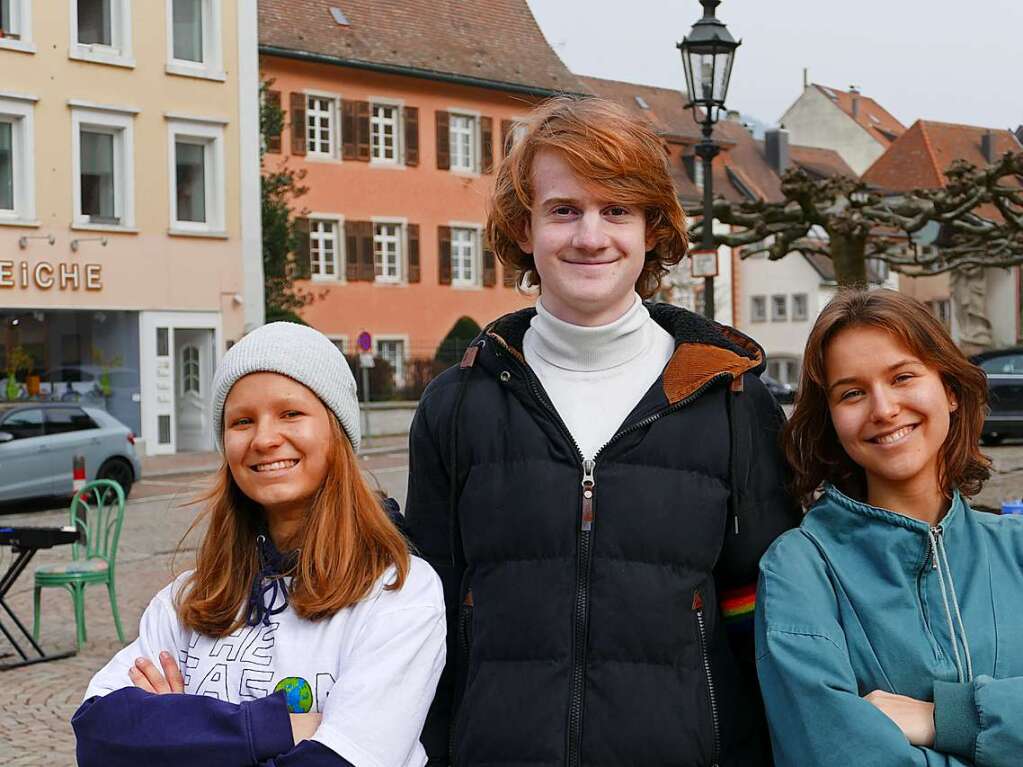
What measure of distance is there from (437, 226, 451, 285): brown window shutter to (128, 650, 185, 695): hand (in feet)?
124

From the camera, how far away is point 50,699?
26.5 feet

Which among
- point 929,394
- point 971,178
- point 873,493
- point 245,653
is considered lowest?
point 245,653

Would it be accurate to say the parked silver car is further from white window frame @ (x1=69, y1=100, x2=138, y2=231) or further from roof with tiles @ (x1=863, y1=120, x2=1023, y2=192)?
roof with tiles @ (x1=863, y1=120, x2=1023, y2=192)

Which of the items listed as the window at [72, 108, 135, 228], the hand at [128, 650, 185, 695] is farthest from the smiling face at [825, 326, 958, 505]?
the window at [72, 108, 135, 228]

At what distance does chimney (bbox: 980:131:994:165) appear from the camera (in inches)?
2749

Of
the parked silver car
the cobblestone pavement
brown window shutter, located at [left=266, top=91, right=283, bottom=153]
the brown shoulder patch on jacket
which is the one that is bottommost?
the cobblestone pavement

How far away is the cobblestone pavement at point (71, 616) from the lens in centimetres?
709

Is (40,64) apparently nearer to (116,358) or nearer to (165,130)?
(165,130)

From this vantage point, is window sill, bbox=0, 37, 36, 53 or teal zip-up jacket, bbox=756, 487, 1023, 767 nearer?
teal zip-up jacket, bbox=756, 487, 1023, 767

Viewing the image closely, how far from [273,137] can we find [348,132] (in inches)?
106

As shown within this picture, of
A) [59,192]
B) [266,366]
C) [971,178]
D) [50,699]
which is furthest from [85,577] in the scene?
[59,192]

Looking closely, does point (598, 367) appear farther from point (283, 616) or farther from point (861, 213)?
point (861, 213)

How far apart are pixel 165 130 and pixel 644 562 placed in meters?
28.0

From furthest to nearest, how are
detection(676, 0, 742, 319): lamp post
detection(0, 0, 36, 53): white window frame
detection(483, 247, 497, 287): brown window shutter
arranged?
1. detection(483, 247, 497, 287): brown window shutter
2. detection(0, 0, 36, 53): white window frame
3. detection(676, 0, 742, 319): lamp post
